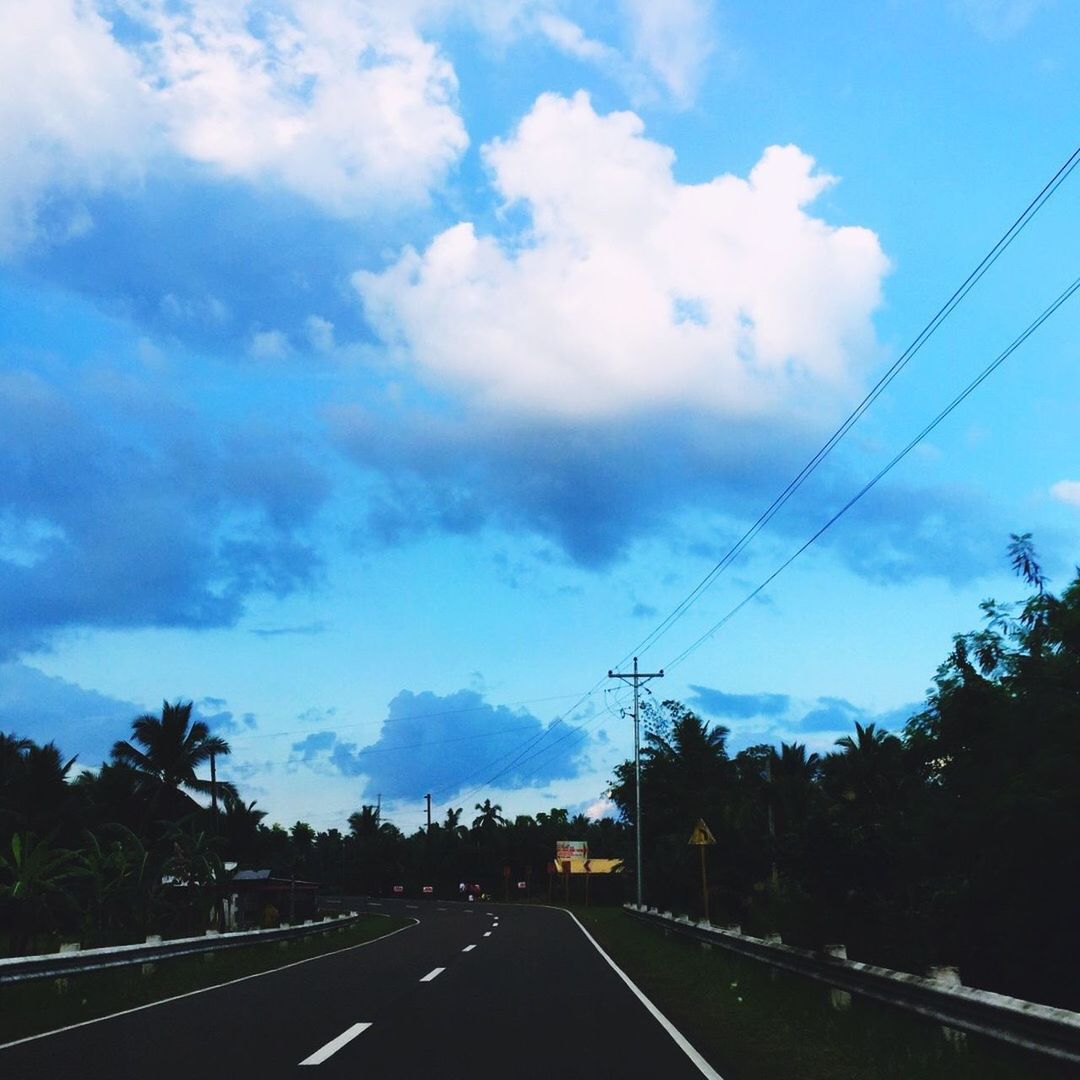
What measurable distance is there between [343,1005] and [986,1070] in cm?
741

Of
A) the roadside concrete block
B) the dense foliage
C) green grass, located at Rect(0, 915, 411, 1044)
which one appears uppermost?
the dense foliage

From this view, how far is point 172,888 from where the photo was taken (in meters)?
44.6

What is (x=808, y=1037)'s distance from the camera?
34.6 ft

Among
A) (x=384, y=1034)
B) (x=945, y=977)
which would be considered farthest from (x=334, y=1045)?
(x=945, y=977)

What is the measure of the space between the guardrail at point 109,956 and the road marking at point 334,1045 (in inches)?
163

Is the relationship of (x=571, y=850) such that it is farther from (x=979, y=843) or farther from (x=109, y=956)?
(x=109, y=956)

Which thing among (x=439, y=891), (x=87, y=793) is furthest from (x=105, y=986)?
(x=439, y=891)

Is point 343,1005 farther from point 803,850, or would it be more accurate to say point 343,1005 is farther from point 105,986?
point 803,850

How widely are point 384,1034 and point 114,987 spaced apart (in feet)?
22.9

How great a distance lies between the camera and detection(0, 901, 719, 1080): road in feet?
26.9

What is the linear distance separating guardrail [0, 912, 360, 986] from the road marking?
163 inches

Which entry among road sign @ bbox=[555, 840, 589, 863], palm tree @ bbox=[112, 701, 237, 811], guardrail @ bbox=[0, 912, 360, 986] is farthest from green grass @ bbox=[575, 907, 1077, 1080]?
road sign @ bbox=[555, 840, 589, 863]

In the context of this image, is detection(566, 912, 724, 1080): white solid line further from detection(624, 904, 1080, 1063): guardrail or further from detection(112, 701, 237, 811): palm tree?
detection(112, 701, 237, 811): palm tree

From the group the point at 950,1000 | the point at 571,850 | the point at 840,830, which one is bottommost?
the point at 950,1000
